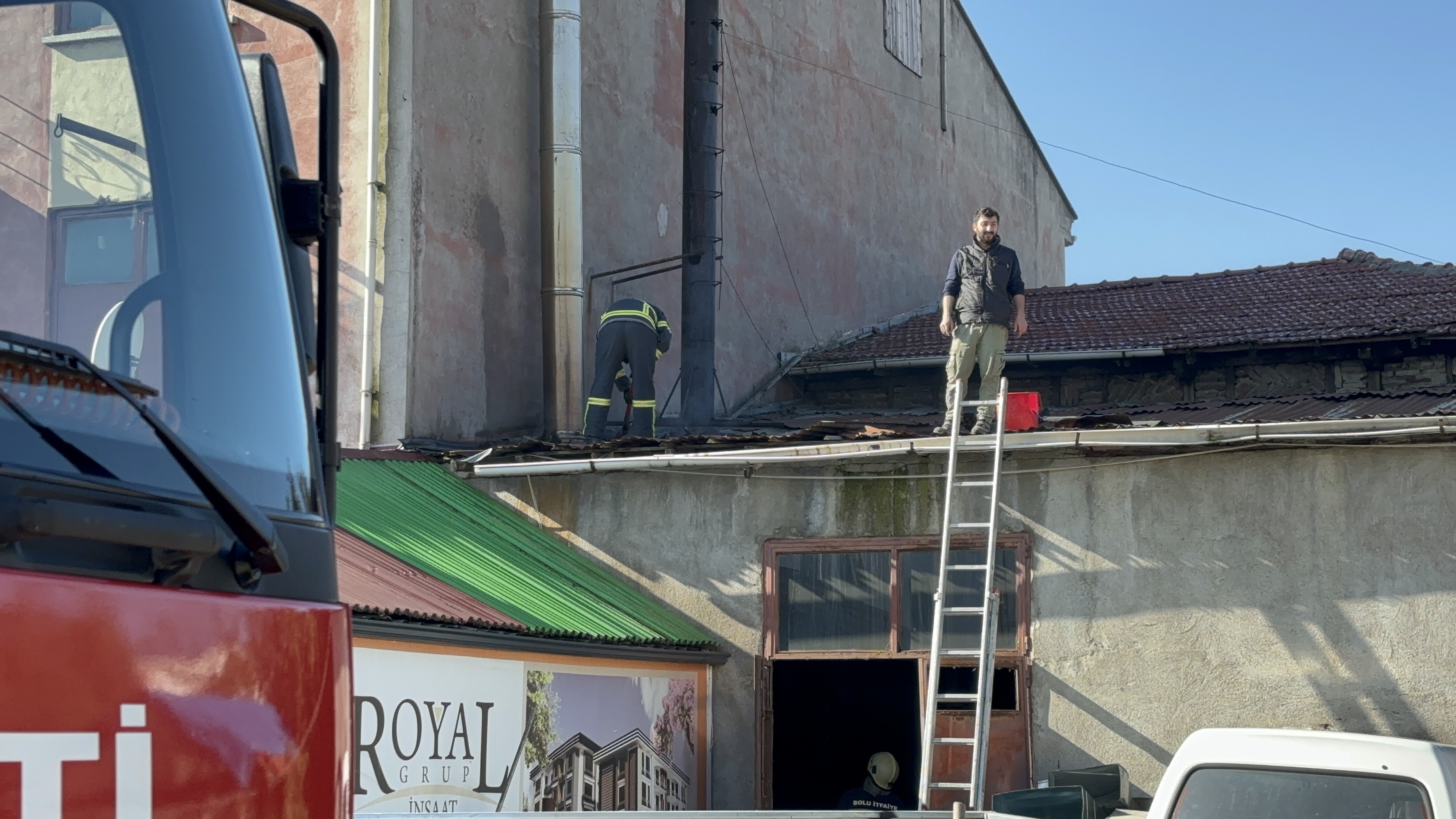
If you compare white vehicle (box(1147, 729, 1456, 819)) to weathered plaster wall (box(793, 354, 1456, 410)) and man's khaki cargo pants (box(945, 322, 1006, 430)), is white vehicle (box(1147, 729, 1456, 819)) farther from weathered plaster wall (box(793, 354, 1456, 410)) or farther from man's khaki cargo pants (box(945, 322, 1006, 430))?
weathered plaster wall (box(793, 354, 1456, 410))

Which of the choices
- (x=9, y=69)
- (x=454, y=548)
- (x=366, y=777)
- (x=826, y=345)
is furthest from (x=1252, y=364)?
(x=9, y=69)

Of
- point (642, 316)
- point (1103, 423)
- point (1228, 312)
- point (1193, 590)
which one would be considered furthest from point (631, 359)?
point (1228, 312)

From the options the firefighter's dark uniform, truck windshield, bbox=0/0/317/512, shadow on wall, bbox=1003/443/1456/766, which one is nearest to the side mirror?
truck windshield, bbox=0/0/317/512

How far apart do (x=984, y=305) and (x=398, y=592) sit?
5.21 meters

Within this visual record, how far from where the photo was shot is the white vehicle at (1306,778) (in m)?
5.15

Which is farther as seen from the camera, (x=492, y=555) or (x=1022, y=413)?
(x=492, y=555)

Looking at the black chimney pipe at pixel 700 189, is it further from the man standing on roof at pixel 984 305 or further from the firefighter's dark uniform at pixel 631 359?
the man standing on roof at pixel 984 305

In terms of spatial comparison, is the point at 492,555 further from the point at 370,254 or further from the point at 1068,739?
the point at 1068,739

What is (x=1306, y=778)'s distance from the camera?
5328 millimetres

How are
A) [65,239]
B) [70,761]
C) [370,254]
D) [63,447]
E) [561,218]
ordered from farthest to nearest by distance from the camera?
1. [561,218]
2. [370,254]
3. [65,239]
4. [63,447]
5. [70,761]

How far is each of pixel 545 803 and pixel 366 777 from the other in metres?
1.94

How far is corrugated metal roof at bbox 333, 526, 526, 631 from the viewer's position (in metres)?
8.40

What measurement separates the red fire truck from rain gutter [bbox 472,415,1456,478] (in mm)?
8168

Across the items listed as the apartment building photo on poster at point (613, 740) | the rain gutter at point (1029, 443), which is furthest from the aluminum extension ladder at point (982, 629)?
the apartment building photo on poster at point (613, 740)
